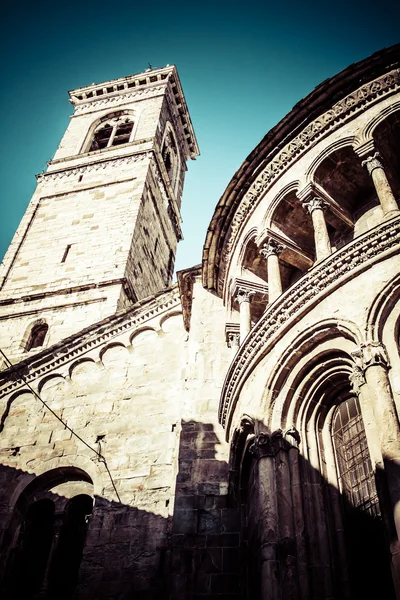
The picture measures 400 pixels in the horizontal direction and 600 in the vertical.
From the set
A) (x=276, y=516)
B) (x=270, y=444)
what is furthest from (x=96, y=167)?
(x=276, y=516)

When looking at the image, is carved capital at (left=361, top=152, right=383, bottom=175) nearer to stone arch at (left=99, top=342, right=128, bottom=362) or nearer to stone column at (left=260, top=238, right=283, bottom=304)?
stone column at (left=260, top=238, right=283, bottom=304)

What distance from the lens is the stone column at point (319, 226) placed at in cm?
924

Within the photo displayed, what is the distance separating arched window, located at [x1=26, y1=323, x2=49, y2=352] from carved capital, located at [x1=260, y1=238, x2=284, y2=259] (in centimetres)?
1101

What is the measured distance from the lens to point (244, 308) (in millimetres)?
11133

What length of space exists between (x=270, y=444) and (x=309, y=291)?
2269 millimetres

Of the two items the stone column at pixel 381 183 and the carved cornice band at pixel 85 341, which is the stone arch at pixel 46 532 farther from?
the stone column at pixel 381 183

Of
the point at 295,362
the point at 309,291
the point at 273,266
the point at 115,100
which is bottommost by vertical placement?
the point at 295,362

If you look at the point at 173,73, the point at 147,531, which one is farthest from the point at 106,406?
the point at 173,73

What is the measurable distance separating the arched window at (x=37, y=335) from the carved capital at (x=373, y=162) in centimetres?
1307

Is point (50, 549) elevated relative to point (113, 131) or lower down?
lower down

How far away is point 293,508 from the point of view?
7375 millimetres

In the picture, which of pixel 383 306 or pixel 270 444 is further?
pixel 270 444

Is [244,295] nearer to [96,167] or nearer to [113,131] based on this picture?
[96,167]

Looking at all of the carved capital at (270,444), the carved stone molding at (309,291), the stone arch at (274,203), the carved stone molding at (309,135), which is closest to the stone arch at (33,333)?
the carved stone molding at (309,135)
